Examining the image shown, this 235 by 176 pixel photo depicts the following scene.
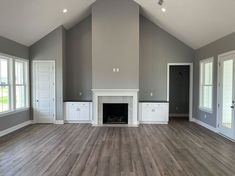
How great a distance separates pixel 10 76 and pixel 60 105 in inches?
78.4

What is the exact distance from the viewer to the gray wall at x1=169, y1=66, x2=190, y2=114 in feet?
29.1

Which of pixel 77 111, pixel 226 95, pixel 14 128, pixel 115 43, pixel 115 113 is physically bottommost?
pixel 14 128

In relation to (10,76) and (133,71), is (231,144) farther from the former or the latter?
(10,76)

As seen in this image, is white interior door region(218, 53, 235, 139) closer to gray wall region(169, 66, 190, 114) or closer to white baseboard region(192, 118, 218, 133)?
white baseboard region(192, 118, 218, 133)

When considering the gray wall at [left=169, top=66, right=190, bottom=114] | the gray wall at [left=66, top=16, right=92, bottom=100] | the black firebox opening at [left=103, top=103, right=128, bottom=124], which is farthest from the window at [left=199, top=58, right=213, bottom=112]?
the gray wall at [left=66, top=16, right=92, bottom=100]

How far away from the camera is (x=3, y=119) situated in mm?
5637

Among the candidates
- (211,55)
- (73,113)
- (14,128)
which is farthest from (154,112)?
(14,128)

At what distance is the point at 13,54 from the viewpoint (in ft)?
20.3

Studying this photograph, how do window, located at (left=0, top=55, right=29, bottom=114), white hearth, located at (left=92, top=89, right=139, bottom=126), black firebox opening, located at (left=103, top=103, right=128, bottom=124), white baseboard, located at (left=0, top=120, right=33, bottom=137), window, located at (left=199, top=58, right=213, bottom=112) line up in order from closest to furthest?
white baseboard, located at (left=0, top=120, right=33, bottom=137) < window, located at (left=0, top=55, right=29, bottom=114) < window, located at (left=199, top=58, right=213, bottom=112) < white hearth, located at (left=92, top=89, right=139, bottom=126) < black firebox opening, located at (left=103, top=103, right=128, bottom=124)

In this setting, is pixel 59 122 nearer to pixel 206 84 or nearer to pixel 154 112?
pixel 154 112

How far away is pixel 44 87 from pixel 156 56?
4.50 meters

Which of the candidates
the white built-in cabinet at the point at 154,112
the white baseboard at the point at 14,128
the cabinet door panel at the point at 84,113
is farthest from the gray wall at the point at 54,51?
the white built-in cabinet at the point at 154,112

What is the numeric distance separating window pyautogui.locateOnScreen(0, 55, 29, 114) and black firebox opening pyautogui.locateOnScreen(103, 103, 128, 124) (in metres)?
2.87

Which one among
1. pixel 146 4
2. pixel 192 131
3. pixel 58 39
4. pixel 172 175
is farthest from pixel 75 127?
pixel 146 4
